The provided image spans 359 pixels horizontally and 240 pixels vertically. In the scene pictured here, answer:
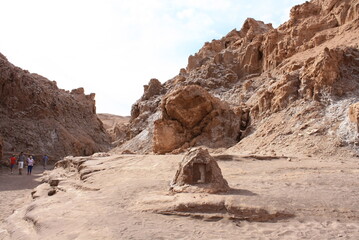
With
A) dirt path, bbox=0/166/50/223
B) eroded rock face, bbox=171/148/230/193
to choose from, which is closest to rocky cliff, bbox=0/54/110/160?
dirt path, bbox=0/166/50/223

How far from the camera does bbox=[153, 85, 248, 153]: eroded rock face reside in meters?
16.7

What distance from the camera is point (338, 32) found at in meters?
19.6

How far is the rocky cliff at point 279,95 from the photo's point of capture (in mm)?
12578

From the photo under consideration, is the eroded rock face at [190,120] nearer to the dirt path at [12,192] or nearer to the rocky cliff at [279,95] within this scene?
the rocky cliff at [279,95]

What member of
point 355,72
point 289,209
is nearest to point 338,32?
point 355,72

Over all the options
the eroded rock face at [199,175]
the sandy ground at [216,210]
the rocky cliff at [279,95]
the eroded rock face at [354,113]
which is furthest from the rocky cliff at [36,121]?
the eroded rock face at [354,113]

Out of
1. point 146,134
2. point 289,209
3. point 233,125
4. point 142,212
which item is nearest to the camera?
point 289,209

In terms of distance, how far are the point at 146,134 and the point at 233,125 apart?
8165 millimetres

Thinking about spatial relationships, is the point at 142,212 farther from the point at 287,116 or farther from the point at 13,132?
the point at 13,132

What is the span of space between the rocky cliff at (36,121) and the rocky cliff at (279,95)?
249 inches

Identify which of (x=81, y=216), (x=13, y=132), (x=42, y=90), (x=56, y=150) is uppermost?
(x=42, y=90)

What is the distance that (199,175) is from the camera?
275 inches

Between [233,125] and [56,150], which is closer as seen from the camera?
[233,125]

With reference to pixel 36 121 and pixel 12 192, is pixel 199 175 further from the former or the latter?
pixel 36 121
